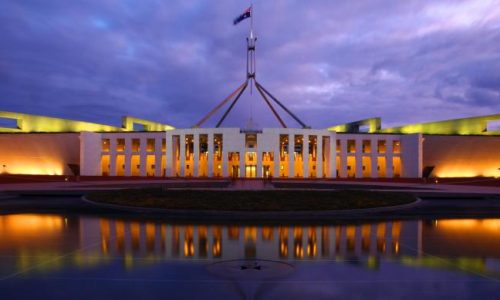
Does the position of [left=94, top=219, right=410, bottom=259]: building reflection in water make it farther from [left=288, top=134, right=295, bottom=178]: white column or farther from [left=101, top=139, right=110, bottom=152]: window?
[left=101, top=139, right=110, bottom=152]: window

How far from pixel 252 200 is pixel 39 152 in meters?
44.1

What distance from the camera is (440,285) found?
6473 millimetres

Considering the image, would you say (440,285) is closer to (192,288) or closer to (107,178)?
(192,288)

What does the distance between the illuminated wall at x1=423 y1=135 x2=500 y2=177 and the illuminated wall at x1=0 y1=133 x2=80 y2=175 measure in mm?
46604

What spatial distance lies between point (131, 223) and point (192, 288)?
7.44m

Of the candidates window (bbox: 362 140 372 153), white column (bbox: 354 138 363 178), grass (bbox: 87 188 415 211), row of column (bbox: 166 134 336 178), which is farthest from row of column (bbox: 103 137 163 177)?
grass (bbox: 87 188 415 211)

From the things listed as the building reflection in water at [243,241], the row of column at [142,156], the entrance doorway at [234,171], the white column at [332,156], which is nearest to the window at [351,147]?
the white column at [332,156]

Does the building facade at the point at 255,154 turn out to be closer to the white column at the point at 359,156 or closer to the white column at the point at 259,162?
the white column at the point at 359,156

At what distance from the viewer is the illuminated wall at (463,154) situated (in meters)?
49.6

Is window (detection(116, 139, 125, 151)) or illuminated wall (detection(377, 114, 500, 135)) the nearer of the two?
illuminated wall (detection(377, 114, 500, 135))

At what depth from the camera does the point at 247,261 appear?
8039mm

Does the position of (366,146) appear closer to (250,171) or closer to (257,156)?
(257,156)

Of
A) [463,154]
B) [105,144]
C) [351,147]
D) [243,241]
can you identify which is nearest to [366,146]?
[351,147]

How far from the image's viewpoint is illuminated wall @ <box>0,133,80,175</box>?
50688 millimetres
